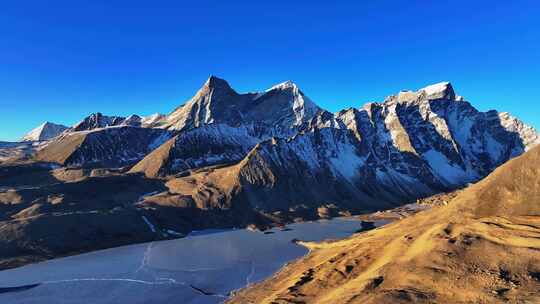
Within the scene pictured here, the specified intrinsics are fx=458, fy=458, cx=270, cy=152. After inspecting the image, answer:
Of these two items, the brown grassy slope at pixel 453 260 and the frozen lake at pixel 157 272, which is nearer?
the brown grassy slope at pixel 453 260

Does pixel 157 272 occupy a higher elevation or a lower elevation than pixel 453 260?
lower

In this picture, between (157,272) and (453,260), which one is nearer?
(453,260)

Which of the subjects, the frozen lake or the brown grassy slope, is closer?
the brown grassy slope

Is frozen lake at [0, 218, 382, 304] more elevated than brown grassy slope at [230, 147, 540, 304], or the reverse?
brown grassy slope at [230, 147, 540, 304]

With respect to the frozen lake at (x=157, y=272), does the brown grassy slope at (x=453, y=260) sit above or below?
above
